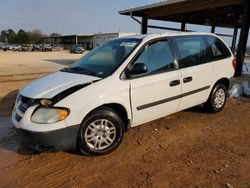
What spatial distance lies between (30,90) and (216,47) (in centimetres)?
382

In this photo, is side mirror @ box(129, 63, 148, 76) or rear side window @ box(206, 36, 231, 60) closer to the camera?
side mirror @ box(129, 63, 148, 76)

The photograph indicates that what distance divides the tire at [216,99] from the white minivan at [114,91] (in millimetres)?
184

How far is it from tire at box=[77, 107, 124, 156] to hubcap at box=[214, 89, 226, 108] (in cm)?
262

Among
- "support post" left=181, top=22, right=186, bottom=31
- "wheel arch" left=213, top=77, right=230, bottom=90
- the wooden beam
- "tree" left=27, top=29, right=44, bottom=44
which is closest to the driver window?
Answer: "wheel arch" left=213, top=77, right=230, bottom=90

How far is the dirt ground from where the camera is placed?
9.82ft

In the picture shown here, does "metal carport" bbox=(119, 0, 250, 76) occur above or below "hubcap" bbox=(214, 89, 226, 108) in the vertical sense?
above

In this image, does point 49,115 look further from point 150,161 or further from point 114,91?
point 150,161

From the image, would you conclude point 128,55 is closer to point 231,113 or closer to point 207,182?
point 207,182

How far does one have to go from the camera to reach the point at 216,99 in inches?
214

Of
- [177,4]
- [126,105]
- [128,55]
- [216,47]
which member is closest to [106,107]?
[126,105]

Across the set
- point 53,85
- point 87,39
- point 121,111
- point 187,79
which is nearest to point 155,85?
point 121,111

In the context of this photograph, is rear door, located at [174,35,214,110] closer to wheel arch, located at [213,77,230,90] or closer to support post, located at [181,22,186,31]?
wheel arch, located at [213,77,230,90]

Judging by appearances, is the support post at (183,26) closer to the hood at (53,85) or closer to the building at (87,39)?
the hood at (53,85)

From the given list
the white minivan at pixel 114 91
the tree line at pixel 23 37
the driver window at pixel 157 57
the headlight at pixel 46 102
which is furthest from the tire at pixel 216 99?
the tree line at pixel 23 37
